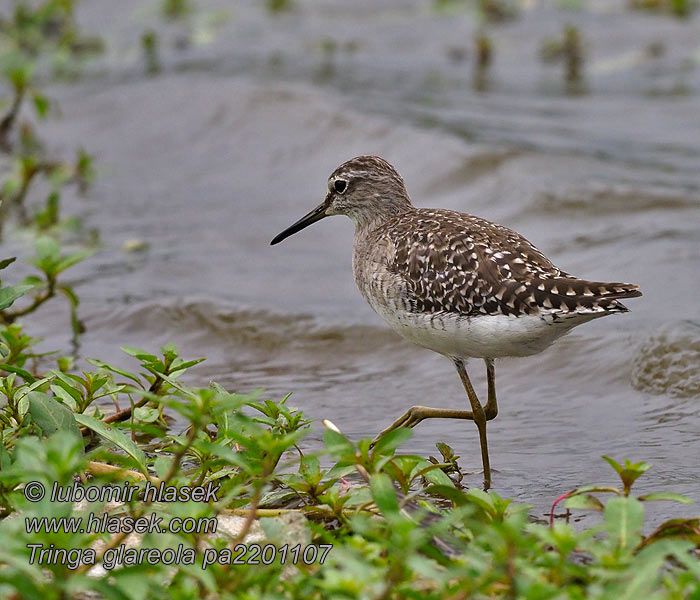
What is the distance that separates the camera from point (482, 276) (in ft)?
18.5

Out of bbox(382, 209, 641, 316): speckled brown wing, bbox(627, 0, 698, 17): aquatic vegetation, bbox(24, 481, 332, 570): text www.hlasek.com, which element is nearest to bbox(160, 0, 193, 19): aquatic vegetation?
bbox(627, 0, 698, 17): aquatic vegetation

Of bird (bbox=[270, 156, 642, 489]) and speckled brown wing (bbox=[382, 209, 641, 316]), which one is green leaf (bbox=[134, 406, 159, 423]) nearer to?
bird (bbox=[270, 156, 642, 489])

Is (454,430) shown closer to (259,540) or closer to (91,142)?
(259,540)

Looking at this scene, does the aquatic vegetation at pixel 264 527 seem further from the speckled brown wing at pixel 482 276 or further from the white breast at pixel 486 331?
the speckled brown wing at pixel 482 276

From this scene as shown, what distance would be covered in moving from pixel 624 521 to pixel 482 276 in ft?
6.54

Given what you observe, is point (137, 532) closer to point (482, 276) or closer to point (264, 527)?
point (264, 527)

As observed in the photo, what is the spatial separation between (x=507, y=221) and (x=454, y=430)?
3896 mm

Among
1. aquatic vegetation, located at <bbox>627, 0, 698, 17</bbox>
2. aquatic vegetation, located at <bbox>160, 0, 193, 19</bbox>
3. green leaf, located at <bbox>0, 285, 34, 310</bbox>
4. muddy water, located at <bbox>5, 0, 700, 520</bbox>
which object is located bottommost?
muddy water, located at <bbox>5, 0, 700, 520</bbox>

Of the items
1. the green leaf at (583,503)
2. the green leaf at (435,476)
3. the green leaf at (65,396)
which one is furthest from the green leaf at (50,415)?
the green leaf at (583,503)

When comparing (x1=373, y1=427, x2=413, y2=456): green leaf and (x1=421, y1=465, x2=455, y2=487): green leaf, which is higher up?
(x1=373, y1=427, x2=413, y2=456): green leaf

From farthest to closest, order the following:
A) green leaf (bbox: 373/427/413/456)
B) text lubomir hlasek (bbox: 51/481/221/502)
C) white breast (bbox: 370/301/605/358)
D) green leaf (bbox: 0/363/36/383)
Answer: white breast (bbox: 370/301/605/358)
green leaf (bbox: 0/363/36/383)
text lubomir hlasek (bbox: 51/481/221/502)
green leaf (bbox: 373/427/413/456)

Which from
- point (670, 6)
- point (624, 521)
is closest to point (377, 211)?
point (624, 521)

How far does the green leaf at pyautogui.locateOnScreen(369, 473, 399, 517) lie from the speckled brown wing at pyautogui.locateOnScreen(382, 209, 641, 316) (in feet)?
5.86

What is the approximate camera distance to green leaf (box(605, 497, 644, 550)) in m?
3.85
